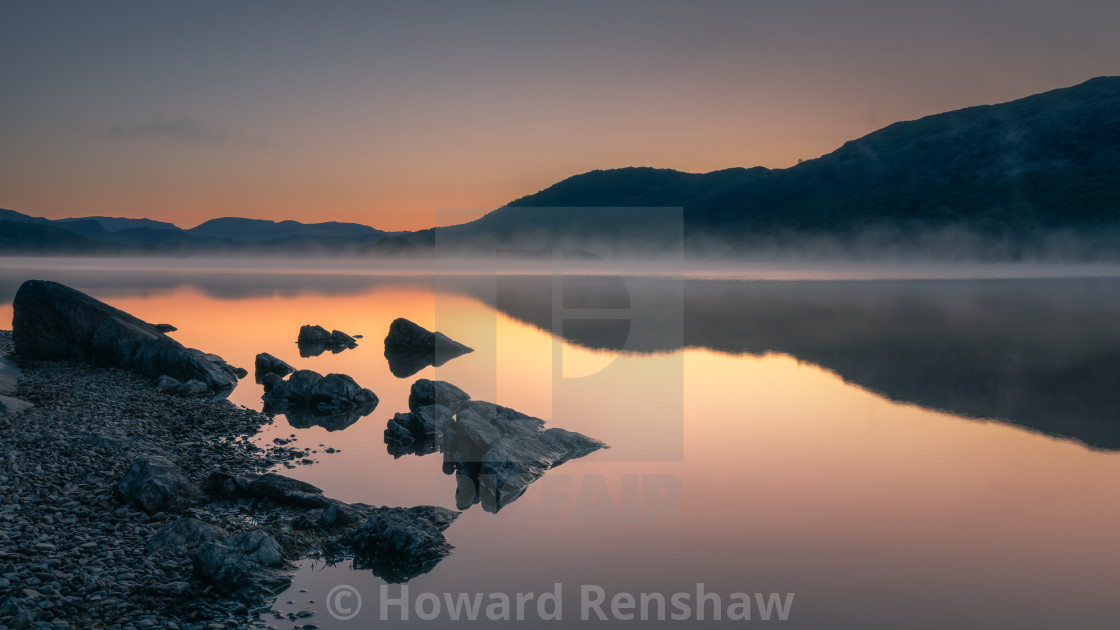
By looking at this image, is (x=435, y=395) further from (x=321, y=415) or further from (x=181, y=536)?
(x=181, y=536)

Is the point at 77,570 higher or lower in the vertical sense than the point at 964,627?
higher

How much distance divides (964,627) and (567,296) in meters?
60.6

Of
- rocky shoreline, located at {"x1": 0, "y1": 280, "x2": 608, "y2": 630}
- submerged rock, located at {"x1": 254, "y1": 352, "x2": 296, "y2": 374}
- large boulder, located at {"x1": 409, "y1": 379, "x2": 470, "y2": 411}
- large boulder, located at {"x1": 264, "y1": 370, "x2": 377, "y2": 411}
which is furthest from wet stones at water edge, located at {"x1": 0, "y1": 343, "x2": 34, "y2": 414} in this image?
large boulder, located at {"x1": 409, "y1": 379, "x2": 470, "y2": 411}

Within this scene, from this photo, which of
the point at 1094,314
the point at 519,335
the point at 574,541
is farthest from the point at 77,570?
the point at 1094,314

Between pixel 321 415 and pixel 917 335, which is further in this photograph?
pixel 917 335

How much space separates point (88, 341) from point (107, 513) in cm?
1433

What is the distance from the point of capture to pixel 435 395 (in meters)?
19.6

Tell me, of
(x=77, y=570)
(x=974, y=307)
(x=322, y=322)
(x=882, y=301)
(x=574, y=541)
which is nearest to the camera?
(x=77, y=570)

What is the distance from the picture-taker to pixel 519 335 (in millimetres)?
36969

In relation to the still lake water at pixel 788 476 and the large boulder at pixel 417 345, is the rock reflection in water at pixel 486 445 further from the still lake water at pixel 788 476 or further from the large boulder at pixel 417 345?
the large boulder at pixel 417 345

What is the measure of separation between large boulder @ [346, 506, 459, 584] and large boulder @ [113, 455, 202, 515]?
308 centimetres

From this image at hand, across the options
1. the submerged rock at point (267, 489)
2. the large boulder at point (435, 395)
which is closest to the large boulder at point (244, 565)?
the submerged rock at point (267, 489)

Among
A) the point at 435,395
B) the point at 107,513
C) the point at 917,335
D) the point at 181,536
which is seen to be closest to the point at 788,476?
the point at 435,395

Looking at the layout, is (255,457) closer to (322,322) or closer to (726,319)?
(322,322)
